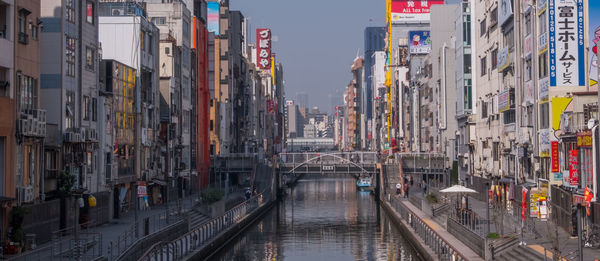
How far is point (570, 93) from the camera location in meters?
47.2

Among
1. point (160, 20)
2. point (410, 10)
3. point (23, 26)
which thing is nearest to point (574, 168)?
point (23, 26)

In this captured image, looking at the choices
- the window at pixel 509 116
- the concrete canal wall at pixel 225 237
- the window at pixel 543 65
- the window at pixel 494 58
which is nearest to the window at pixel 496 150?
the window at pixel 509 116

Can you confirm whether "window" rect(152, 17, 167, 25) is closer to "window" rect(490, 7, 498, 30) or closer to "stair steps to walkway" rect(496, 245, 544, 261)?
"window" rect(490, 7, 498, 30)

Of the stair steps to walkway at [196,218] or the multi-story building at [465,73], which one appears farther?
the multi-story building at [465,73]

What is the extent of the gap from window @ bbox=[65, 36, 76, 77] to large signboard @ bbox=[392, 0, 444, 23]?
130538mm

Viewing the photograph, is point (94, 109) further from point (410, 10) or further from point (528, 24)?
point (410, 10)

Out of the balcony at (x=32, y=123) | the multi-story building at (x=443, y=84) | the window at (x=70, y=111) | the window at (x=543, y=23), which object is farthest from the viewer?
the multi-story building at (x=443, y=84)

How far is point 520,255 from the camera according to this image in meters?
34.7

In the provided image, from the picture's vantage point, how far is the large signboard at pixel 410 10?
174m

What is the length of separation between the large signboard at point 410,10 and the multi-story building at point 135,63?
108 m

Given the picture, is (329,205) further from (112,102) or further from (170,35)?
(112,102)

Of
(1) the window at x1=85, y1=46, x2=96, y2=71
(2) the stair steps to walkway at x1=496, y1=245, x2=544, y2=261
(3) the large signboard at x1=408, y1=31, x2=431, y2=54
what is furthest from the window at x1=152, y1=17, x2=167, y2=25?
(3) the large signboard at x1=408, y1=31, x2=431, y2=54

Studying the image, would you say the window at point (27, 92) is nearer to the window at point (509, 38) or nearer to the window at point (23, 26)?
the window at point (23, 26)

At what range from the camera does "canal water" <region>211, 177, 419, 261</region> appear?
53750 millimetres
